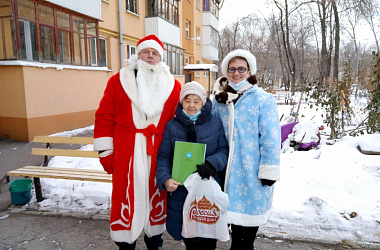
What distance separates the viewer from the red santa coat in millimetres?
2275

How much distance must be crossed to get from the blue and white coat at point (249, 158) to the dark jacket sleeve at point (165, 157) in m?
0.46

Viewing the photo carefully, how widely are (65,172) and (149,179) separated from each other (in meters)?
2.11

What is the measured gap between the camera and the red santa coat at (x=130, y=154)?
7.47ft

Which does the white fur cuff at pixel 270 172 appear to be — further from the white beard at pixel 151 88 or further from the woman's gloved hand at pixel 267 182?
the white beard at pixel 151 88

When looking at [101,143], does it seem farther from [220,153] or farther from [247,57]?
[247,57]

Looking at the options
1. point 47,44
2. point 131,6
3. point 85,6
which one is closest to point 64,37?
point 47,44

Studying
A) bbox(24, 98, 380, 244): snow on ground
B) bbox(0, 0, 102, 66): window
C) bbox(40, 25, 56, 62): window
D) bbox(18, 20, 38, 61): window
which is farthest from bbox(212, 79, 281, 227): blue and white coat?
bbox(40, 25, 56, 62): window

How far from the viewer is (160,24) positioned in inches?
526

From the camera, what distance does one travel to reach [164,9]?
1443cm

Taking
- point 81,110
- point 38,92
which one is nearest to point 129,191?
point 38,92

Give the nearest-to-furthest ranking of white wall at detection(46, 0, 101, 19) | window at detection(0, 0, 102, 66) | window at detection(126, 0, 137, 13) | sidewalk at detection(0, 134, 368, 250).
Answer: sidewalk at detection(0, 134, 368, 250) < window at detection(0, 0, 102, 66) < white wall at detection(46, 0, 101, 19) < window at detection(126, 0, 137, 13)

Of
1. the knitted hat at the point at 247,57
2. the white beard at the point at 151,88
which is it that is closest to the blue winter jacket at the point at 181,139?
the white beard at the point at 151,88

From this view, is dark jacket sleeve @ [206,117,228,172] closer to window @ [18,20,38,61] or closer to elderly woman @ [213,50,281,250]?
elderly woman @ [213,50,281,250]

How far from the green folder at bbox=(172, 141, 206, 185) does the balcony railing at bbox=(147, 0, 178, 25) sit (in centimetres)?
1241
